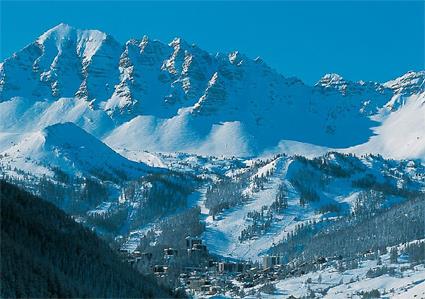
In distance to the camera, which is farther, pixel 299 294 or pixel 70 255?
pixel 299 294

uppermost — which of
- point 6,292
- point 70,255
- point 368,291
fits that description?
point 368,291

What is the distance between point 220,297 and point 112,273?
90.7 meters

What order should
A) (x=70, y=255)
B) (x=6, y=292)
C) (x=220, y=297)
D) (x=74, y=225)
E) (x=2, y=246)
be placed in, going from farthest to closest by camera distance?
(x=220, y=297)
(x=74, y=225)
(x=70, y=255)
(x=2, y=246)
(x=6, y=292)

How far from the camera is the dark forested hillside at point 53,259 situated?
73875 mm

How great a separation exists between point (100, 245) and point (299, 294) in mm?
97089

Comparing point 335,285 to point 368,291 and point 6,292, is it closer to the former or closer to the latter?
point 368,291

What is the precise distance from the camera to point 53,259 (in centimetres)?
8438

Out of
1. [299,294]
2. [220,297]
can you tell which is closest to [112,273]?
[220,297]

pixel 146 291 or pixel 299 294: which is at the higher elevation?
pixel 299 294

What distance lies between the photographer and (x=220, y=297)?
589 ft

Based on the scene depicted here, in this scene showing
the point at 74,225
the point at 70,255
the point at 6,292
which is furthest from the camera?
the point at 74,225

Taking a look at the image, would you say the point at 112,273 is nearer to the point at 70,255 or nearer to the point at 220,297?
the point at 70,255

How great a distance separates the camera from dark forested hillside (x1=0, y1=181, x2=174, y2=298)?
2908 inches

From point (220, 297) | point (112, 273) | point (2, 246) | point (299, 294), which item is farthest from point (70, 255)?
point (299, 294)
